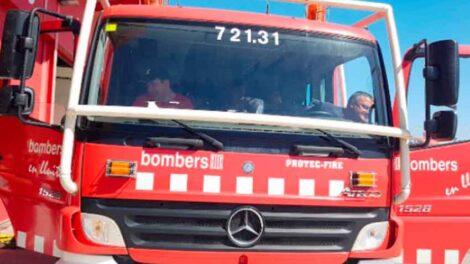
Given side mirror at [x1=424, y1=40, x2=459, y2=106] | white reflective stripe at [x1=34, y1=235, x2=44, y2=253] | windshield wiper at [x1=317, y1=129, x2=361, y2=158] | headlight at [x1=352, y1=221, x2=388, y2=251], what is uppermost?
side mirror at [x1=424, y1=40, x2=459, y2=106]

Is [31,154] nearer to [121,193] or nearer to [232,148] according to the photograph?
[121,193]

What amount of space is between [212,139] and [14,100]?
47.5 inches

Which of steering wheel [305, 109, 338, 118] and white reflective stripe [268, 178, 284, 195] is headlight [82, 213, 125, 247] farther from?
steering wheel [305, 109, 338, 118]

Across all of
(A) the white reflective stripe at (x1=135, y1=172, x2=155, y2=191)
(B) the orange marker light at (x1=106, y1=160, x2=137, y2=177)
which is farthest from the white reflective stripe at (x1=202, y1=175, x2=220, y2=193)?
(B) the orange marker light at (x1=106, y1=160, x2=137, y2=177)

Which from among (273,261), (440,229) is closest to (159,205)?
(273,261)

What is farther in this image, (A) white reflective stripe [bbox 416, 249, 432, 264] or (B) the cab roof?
→ (A) white reflective stripe [bbox 416, 249, 432, 264]

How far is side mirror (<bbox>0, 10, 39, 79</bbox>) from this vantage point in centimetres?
326

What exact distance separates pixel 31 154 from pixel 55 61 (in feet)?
17.4

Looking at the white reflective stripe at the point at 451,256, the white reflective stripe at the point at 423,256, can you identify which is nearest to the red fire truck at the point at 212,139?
the white reflective stripe at the point at 423,256

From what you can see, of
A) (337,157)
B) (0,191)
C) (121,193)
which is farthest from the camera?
(0,191)

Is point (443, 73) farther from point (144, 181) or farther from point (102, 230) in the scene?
point (102, 230)

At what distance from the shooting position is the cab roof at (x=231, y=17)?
142 inches

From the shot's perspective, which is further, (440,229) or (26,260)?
(26,260)

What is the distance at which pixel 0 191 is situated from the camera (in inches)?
163
